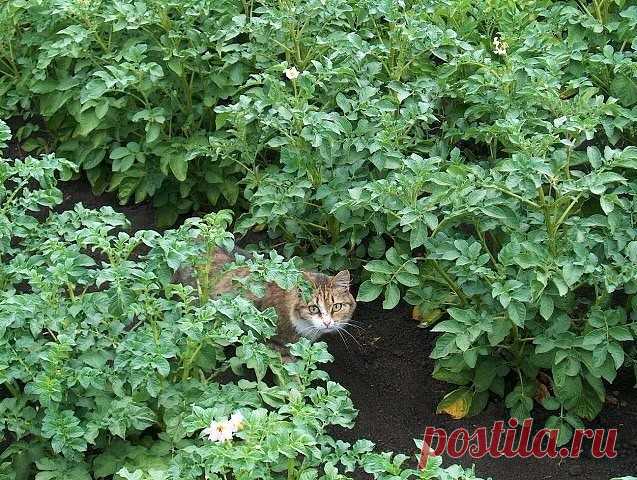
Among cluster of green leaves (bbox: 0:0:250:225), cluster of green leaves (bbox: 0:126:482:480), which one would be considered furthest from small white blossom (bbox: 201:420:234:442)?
cluster of green leaves (bbox: 0:0:250:225)

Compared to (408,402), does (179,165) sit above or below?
above

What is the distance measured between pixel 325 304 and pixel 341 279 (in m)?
0.14

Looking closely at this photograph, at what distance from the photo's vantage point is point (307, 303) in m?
4.77

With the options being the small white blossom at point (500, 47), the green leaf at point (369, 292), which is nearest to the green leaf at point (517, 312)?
the green leaf at point (369, 292)

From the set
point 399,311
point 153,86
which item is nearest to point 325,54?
point 153,86

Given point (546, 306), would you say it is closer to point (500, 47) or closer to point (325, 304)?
point (325, 304)

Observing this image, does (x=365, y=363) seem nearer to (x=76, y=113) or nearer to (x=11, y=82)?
(x=76, y=113)

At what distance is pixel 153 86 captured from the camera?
5.86 metres

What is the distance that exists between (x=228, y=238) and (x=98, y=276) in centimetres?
55

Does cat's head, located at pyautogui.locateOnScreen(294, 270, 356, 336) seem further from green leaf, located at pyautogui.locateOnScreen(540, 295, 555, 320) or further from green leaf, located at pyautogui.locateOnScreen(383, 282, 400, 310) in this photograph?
green leaf, located at pyautogui.locateOnScreen(540, 295, 555, 320)

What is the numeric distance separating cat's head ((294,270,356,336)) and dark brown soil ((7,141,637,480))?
1.03ft

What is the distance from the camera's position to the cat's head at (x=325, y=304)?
4.79 metres

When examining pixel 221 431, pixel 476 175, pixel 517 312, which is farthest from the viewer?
pixel 476 175

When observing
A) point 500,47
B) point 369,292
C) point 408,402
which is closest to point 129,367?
point 369,292
